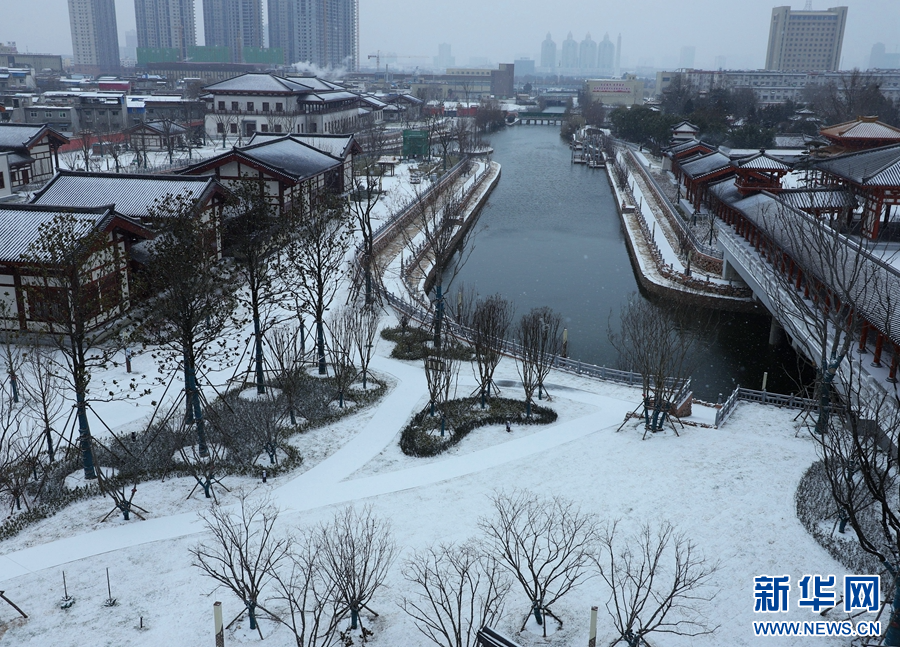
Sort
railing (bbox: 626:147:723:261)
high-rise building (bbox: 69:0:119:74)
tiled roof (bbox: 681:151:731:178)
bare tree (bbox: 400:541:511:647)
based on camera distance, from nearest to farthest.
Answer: bare tree (bbox: 400:541:511:647), railing (bbox: 626:147:723:261), tiled roof (bbox: 681:151:731:178), high-rise building (bbox: 69:0:119:74)

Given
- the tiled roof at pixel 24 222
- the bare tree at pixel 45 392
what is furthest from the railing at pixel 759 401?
the tiled roof at pixel 24 222

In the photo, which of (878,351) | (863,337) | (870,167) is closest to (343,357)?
(878,351)

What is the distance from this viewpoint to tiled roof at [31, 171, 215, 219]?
25094 mm

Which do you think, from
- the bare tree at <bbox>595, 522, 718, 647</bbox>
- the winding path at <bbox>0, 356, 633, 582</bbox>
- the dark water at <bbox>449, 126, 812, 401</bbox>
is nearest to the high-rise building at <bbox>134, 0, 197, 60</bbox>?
the dark water at <bbox>449, 126, 812, 401</bbox>

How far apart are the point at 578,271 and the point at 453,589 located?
2583 centimetres

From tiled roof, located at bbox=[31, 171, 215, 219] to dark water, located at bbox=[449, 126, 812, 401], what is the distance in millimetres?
10882

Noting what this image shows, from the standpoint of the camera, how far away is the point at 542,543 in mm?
12102

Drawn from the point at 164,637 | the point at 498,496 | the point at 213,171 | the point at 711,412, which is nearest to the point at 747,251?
the point at 711,412

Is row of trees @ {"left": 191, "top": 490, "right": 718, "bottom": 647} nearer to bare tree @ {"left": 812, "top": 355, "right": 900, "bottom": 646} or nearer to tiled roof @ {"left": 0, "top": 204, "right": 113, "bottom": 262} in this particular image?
bare tree @ {"left": 812, "top": 355, "right": 900, "bottom": 646}

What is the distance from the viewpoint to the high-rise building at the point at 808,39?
527 feet

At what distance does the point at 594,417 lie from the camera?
692 inches

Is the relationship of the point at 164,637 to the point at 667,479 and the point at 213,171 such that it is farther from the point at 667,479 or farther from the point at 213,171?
the point at 213,171

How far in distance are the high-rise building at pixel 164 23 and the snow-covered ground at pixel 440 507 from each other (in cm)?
18604

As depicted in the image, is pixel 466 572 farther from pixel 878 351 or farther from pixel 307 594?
pixel 878 351
